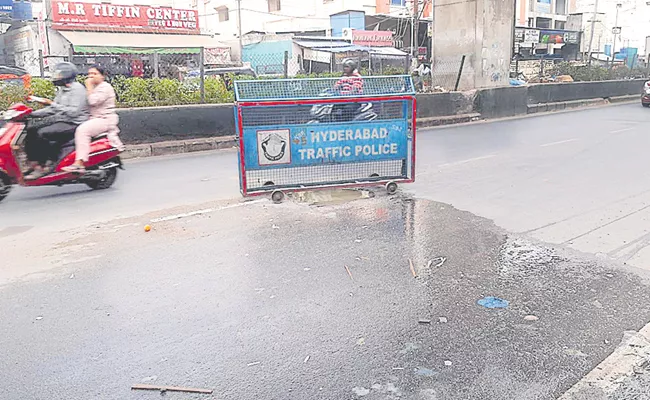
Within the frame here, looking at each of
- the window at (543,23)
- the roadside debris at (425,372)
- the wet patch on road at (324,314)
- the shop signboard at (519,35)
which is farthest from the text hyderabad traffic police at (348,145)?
the window at (543,23)

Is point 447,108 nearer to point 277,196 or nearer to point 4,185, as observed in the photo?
point 277,196

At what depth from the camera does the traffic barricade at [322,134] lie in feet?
23.7

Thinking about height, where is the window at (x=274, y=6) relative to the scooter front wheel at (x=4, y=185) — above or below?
above

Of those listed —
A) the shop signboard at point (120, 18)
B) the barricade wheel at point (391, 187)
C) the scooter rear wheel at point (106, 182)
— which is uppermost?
the shop signboard at point (120, 18)

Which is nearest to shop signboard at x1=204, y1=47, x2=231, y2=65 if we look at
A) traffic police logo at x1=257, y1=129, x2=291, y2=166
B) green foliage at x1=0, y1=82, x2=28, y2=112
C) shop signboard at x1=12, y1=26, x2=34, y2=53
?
shop signboard at x1=12, y1=26, x2=34, y2=53

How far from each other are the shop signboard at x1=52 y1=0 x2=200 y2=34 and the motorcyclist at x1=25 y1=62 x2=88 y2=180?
981 inches

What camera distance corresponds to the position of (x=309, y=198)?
7.62 meters

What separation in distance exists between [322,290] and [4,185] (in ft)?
16.8

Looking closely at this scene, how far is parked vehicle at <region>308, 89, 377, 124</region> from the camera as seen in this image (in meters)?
7.45

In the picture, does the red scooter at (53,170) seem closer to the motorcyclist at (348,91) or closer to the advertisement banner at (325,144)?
the advertisement banner at (325,144)

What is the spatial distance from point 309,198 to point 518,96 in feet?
46.1

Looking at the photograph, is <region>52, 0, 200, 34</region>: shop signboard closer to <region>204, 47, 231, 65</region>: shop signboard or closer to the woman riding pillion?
<region>204, 47, 231, 65</region>: shop signboard

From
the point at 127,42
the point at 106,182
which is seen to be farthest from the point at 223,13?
the point at 106,182

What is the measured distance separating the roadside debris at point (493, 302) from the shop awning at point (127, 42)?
24269 mm
